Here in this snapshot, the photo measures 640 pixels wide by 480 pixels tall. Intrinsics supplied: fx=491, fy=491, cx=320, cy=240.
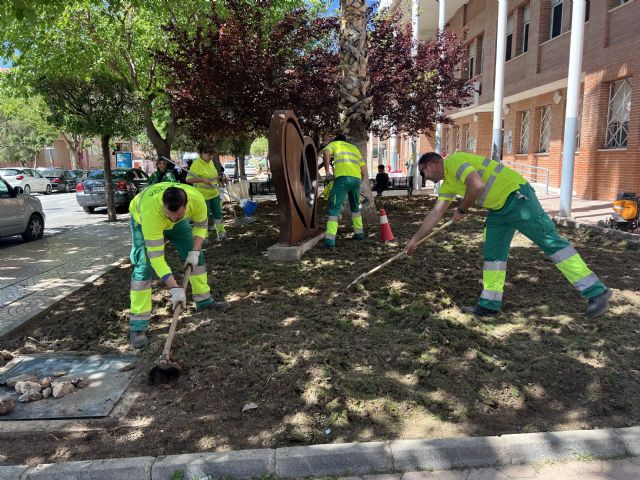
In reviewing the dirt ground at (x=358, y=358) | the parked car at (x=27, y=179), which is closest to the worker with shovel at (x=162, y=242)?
the dirt ground at (x=358, y=358)

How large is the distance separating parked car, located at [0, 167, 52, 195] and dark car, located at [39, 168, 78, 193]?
0.67 m

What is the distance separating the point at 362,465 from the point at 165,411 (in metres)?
1.45

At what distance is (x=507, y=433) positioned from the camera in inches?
118

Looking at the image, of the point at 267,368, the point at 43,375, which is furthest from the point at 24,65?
the point at 267,368

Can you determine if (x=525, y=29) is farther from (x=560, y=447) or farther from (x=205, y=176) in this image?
(x=560, y=447)

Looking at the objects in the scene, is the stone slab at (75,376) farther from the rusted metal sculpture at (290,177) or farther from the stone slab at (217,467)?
the rusted metal sculpture at (290,177)

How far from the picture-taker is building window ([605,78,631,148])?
12.1m

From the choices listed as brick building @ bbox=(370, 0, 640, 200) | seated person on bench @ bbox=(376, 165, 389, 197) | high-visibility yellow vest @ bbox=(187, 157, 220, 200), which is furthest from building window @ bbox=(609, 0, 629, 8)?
high-visibility yellow vest @ bbox=(187, 157, 220, 200)

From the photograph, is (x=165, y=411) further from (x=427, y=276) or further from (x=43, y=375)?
(x=427, y=276)

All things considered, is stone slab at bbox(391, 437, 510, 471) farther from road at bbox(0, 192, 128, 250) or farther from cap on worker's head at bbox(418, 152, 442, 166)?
road at bbox(0, 192, 128, 250)

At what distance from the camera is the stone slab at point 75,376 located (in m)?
3.41

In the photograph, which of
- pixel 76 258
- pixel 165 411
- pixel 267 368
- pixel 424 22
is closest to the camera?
pixel 165 411

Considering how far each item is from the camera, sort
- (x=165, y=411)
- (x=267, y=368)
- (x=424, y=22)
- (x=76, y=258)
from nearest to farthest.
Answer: (x=165, y=411) → (x=267, y=368) → (x=76, y=258) → (x=424, y=22)

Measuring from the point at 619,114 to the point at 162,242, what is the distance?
12.5 meters
